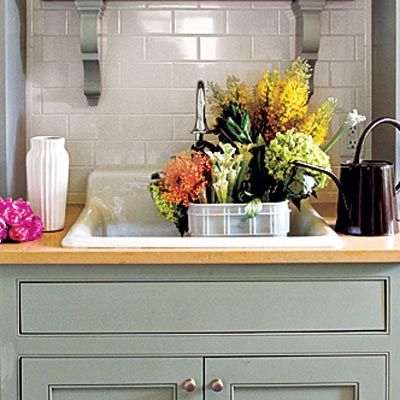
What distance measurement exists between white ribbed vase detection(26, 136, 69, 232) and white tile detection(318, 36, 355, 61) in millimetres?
864

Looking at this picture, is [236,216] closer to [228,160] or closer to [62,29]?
[228,160]

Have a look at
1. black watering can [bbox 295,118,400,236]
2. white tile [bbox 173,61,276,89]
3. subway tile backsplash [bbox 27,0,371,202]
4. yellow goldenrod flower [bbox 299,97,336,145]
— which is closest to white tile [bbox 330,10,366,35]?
subway tile backsplash [bbox 27,0,371,202]

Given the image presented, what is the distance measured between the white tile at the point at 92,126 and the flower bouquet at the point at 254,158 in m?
0.42

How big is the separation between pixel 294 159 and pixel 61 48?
88 cm

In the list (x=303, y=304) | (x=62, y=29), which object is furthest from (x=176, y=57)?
(x=303, y=304)

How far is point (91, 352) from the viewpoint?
2.11 metres

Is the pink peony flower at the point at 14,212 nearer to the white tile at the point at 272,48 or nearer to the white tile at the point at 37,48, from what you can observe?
the white tile at the point at 37,48

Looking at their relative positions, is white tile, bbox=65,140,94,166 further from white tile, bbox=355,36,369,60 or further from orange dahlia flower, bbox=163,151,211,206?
white tile, bbox=355,36,369,60

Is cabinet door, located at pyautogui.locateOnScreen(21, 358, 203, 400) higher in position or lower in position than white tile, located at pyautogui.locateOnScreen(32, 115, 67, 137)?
lower

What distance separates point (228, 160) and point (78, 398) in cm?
66

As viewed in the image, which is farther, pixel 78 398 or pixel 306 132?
pixel 306 132

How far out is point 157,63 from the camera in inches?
107

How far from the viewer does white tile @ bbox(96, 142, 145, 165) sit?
275 cm

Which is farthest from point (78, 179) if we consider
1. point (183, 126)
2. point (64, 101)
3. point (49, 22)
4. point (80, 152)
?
point (49, 22)
